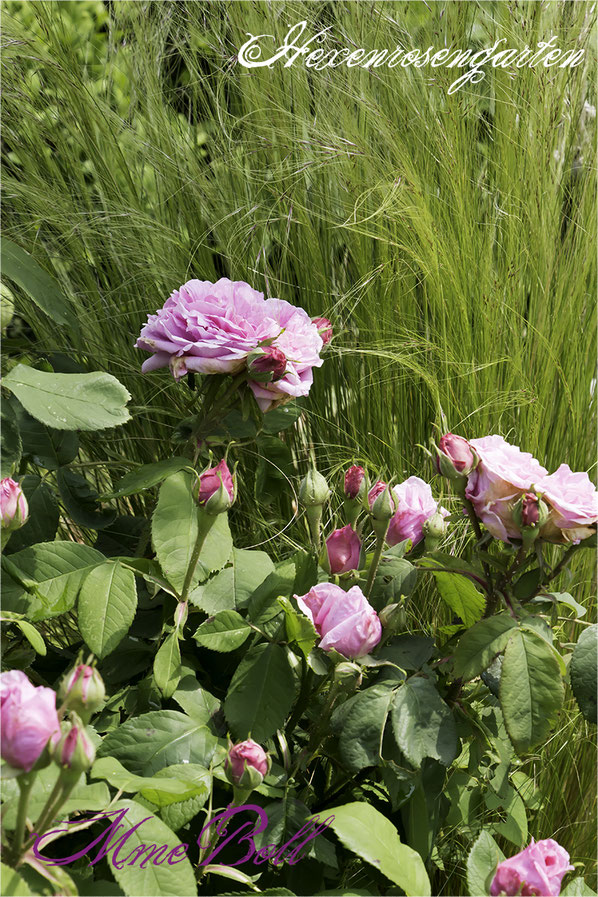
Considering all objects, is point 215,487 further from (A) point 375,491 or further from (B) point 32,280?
(B) point 32,280

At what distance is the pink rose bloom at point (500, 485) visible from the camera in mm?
562

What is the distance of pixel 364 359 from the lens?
0.99m

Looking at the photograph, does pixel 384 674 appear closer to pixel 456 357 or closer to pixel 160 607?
pixel 160 607

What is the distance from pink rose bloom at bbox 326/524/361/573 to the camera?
0.64 m

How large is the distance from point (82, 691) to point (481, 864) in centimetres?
31

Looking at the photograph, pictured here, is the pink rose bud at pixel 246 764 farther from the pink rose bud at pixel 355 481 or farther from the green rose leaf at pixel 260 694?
the pink rose bud at pixel 355 481

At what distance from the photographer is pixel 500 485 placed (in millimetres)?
567

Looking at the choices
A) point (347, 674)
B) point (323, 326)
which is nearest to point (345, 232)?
point (323, 326)

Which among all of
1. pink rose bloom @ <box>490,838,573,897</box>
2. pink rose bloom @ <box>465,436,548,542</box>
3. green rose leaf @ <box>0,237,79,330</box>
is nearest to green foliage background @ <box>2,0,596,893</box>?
green rose leaf @ <box>0,237,79,330</box>

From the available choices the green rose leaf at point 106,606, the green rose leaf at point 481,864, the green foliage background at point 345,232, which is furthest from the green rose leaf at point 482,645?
the green foliage background at point 345,232

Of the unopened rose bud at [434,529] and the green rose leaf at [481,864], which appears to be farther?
the unopened rose bud at [434,529]

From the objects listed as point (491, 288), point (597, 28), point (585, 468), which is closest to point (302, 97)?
point (491, 288)

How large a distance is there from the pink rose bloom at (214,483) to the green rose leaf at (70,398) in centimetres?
7

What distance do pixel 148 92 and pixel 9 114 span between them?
169 mm
